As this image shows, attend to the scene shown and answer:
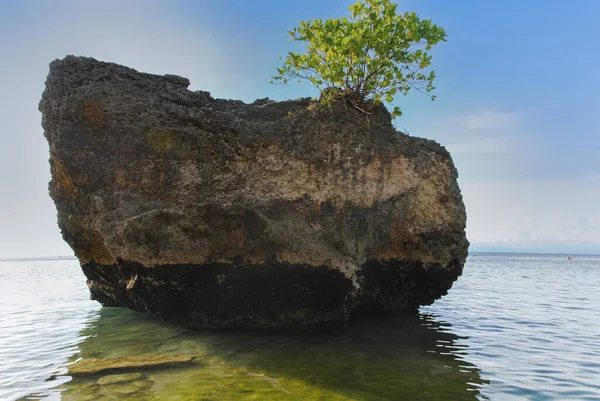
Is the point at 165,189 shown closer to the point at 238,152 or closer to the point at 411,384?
the point at 238,152

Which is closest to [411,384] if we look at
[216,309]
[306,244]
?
[306,244]

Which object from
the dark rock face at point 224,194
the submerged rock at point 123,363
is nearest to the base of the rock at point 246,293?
the dark rock face at point 224,194

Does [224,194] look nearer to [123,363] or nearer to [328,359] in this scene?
[123,363]

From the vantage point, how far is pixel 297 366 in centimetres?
678

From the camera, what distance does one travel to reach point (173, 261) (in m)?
7.82

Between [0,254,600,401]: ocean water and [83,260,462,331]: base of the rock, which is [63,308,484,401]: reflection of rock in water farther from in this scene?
[83,260,462,331]: base of the rock

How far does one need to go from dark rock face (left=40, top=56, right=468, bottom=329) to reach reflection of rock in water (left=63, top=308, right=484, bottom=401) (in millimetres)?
699

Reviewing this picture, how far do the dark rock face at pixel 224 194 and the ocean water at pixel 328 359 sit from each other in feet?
3.17

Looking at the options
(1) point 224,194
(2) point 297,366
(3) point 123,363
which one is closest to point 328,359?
(2) point 297,366

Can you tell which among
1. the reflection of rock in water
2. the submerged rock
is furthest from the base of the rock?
the submerged rock

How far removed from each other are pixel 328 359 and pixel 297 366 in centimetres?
60

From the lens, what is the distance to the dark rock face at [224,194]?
7828 millimetres

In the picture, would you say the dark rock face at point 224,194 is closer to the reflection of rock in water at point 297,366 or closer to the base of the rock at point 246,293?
the base of the rock at point 246,293

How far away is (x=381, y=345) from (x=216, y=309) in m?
3.24
